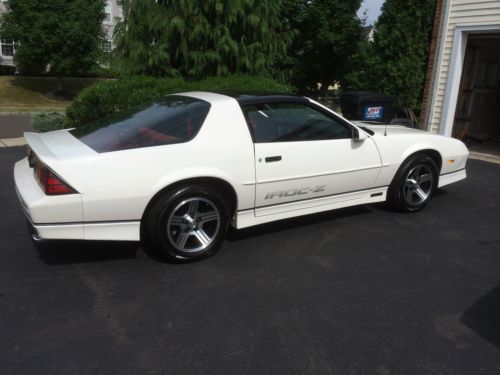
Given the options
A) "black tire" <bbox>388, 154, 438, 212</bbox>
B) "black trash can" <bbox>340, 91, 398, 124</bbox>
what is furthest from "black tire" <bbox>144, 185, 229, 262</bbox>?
"black trash can" <bbox>340, 91, 398, 124</bbox>

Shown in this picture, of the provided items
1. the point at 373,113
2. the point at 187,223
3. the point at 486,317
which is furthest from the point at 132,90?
the point at 486,317

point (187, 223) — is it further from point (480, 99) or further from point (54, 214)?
point (480, 99)

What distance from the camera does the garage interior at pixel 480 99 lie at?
10.1m

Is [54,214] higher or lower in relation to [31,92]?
higher

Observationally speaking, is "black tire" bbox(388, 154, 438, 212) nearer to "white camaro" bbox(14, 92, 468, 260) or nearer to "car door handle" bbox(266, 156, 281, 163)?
"white camaro" bbox(14, 92, 468, 260)

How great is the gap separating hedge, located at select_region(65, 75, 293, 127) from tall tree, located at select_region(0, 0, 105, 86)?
1718 centimetres

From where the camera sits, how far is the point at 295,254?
402 centimetres

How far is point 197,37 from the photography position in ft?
29.3

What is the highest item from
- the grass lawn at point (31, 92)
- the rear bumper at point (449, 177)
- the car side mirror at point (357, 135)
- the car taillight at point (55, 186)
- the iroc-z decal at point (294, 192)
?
the car side mirror at point (357, 135)

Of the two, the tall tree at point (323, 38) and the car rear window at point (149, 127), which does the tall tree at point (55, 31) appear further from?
the car rear window at point (149, 127)

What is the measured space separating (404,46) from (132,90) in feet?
19.2

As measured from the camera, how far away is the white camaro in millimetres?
3312

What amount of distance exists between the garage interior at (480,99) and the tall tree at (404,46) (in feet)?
3.47

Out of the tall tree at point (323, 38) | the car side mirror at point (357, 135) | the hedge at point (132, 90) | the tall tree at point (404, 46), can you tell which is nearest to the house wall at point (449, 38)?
the tall tree at point (404, 46)
